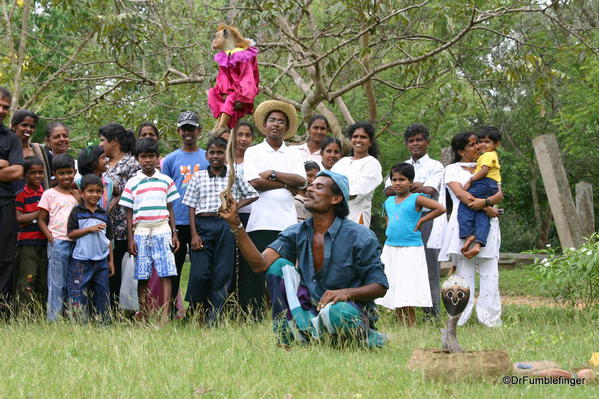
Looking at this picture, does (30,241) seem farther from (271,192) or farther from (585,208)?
(585,208)

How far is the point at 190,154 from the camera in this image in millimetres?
8836

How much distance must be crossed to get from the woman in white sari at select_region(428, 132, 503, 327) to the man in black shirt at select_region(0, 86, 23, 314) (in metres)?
4.45

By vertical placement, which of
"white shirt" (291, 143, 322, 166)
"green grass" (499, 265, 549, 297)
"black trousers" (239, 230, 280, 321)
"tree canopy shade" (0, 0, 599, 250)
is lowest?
"green grass" (499, 265, 549, 297)

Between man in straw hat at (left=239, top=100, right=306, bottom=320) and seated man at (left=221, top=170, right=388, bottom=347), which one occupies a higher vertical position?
man in straw hat at (left=239, top=100, right=306, bottom=320)

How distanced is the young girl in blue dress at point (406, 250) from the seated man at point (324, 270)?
7.75ft

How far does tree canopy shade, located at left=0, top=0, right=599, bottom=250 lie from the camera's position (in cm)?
1036

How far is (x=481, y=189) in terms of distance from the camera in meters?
8.75

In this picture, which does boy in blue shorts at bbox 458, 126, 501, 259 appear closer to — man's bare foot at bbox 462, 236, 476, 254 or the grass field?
man's bare foot at bbox 462, 236, 476, 254

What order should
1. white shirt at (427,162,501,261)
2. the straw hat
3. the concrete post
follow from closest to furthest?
the straw hat → white shirt at (427,162,501,261) → the concrete post

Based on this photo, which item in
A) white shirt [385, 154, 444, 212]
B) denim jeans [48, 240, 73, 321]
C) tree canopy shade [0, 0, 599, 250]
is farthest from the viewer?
tree canopy shade [0, 0, 599, 250]

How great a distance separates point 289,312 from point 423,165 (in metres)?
3.67

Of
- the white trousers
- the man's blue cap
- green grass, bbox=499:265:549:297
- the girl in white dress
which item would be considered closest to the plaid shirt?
the girl in white dress

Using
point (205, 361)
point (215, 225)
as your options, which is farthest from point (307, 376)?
point (215, 225)

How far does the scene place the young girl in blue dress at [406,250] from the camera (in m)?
8.38
